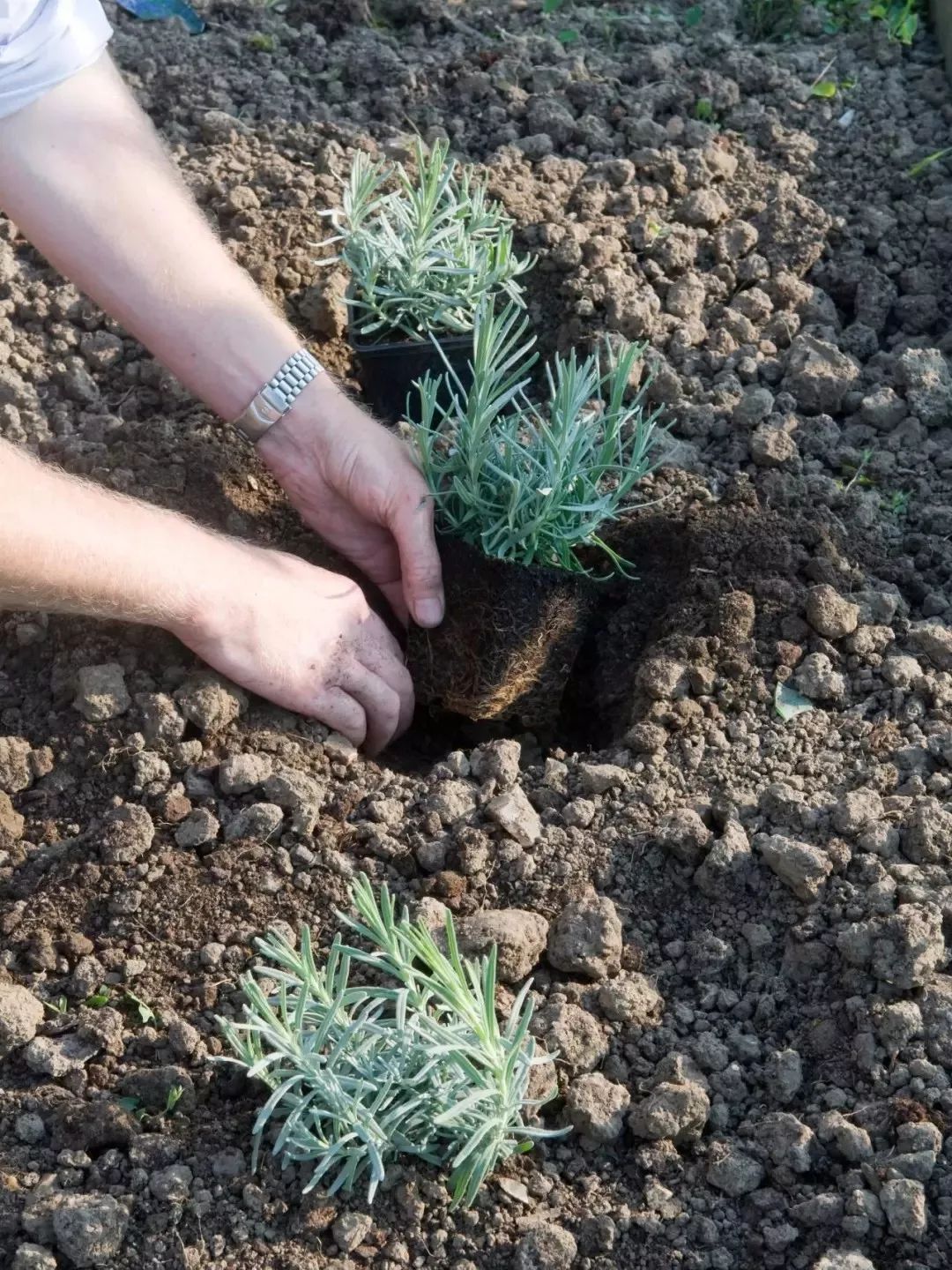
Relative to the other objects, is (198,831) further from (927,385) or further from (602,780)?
(927,385)

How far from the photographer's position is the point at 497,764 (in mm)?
1975

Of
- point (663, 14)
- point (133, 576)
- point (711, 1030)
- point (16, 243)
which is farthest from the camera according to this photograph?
point (663, 14)

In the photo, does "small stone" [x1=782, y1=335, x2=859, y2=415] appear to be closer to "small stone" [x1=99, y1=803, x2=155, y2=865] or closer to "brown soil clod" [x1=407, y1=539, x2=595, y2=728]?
"brown soil clod" [x1=407, y1=539, x2=595, y2=728]

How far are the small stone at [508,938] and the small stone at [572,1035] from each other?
7 cm

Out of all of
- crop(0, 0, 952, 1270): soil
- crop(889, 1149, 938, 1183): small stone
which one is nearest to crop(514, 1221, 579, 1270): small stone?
crop(0, 0, 952, 1270): soil

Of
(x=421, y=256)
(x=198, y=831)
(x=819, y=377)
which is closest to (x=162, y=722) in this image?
(x=198, y=831)

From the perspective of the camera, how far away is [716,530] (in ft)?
7.43

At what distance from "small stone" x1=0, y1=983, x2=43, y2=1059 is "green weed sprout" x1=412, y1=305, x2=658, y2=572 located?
0.96 metres

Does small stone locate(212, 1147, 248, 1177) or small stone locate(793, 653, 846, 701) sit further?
small stone locate(793, 653, 846, 701)

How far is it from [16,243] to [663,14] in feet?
5.34

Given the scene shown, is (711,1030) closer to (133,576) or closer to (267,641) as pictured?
(267,641)

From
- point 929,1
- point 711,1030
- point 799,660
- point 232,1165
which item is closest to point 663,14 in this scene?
point 929,1

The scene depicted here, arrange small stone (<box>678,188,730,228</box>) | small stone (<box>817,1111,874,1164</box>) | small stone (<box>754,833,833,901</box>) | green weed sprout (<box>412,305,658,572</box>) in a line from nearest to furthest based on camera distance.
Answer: small stone (<box>817,1111,874,1164</box>) → small stone (<box>754,833,833,901</box>) → green weed sprout (<box>412,305,658,572</box>) → small stone (<box>678,188,730,228</box>)

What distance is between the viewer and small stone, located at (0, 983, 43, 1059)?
5.45 ft
